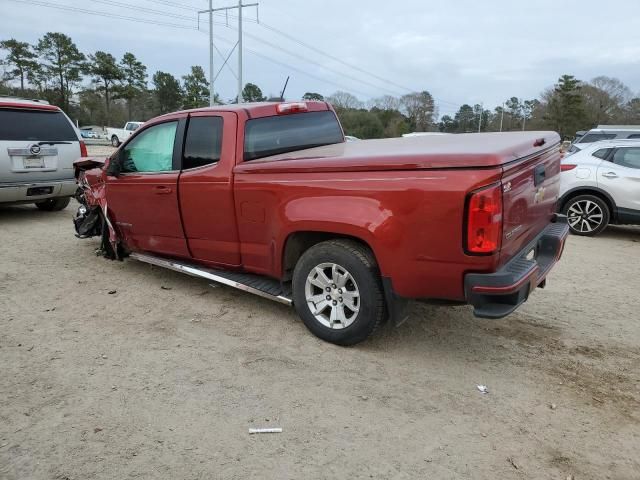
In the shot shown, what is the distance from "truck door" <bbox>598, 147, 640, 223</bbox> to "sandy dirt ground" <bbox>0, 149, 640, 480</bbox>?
3430mm

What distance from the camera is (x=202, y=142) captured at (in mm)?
4438

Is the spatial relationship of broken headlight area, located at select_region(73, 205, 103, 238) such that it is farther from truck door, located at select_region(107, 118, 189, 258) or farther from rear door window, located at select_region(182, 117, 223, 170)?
rear door window, located at select_region(182, 117, 223, 170)

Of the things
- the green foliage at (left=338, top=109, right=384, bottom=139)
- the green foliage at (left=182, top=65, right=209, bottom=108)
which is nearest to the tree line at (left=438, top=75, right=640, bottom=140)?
the green foliage at (left=338, top=109, right=384, bottom=139)

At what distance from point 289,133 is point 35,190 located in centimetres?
526

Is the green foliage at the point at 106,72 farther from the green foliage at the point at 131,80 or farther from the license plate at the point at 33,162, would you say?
the license plate at the point at 33,162

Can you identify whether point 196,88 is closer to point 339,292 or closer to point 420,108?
point 420,108

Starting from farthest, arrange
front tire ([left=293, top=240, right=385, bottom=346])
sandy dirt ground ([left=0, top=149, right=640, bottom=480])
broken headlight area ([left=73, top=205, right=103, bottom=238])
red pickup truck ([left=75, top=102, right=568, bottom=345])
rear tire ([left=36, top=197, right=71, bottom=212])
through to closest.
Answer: rear tire ([left=36, top=197, right=71, bottom=212]), broken headlight area ([left=73, top=205, right=103, bottom=238]), front tire ([left=293, top=240, right=385, bottom=346]), red pickup truck ([left=75, top=102, right=568, bottom=345]), sandy dirt ground ([left=0, top=149, right=640, bottom=480])

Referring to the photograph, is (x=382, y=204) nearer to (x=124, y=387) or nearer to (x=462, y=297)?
(x=462, y=297)

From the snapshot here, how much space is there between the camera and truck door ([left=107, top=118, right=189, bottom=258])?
4672mm

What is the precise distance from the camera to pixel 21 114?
7578 millimetres

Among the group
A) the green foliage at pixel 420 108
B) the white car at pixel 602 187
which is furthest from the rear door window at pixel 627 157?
the green foliage at pixel 420 108

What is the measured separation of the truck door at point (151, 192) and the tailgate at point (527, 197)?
9.64 feet

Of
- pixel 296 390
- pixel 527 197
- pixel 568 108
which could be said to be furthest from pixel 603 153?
pixel 568 108

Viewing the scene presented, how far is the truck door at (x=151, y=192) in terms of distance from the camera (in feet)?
15.3
